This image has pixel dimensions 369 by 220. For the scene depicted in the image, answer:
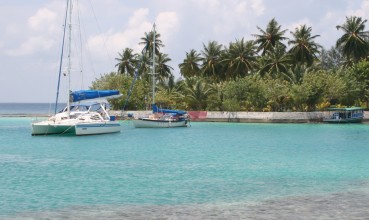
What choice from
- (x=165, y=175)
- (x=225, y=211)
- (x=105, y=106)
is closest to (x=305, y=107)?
(x=105, y=106)

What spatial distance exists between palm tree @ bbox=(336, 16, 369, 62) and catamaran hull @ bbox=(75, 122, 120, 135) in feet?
167

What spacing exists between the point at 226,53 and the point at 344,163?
213 ft

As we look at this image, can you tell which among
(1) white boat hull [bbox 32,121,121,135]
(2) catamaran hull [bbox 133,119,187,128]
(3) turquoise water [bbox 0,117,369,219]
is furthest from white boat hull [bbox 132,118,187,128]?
(3) turquoise water [bbox 0,117,369,219]

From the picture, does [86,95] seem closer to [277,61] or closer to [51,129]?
[51,129]

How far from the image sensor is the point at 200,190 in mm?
21188

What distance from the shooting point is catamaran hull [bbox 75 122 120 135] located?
5169 cm

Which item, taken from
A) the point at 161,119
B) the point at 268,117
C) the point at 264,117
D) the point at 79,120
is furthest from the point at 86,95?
the point at 268,117

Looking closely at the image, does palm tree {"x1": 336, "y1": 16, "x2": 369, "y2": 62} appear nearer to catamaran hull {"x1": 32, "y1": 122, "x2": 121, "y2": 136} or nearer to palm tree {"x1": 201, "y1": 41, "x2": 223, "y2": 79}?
palm tree {"x1": 201, "y1": 41, "x2": 223, "y2": 79}

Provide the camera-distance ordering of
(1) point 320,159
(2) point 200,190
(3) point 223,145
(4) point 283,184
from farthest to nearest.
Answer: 1. (3) point 223,145
2. (1) point 320,159
3. (4) point 283,184
4. (2) point 200,190

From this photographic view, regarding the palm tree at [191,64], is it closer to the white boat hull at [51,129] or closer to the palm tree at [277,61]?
the palm tree at [277,61]

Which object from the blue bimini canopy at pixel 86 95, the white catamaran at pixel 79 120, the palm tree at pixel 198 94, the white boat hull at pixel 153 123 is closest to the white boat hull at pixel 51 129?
the white catamaran at pixel 79 120

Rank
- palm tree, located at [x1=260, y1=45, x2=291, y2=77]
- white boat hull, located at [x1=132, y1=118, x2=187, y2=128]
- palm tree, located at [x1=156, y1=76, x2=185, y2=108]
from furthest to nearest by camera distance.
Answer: palm tree, located at [x1=156, y1=76, x2=185, y2=108], palm tree, located at [x1=260, y1=45, x2=291, y2=77], white boat hull, located at [x1=132, y1=118, x2=187, y2=128]

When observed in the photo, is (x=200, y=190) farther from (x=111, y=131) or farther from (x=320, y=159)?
(x=111, y=131)

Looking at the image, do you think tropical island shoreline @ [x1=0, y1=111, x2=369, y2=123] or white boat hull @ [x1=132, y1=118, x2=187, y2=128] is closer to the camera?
white boat hull @ [x1=132, y1=118, x2=187, y2=128]
